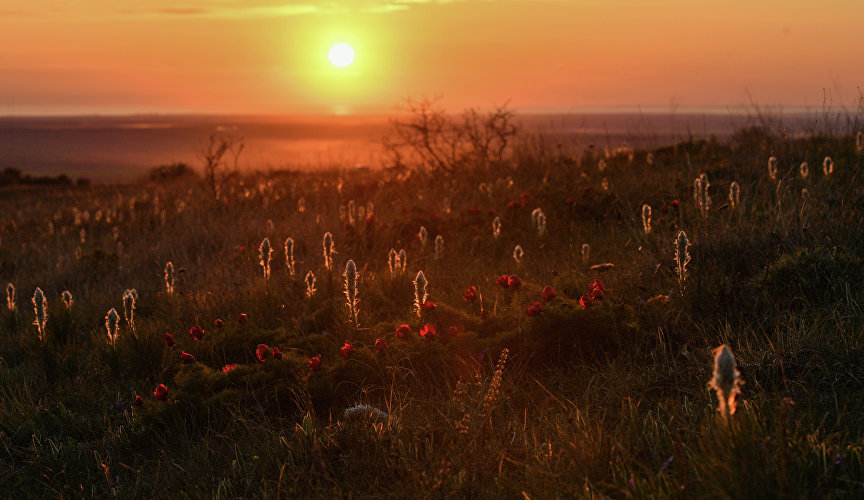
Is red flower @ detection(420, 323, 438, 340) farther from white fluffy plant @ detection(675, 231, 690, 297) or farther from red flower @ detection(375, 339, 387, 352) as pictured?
white fluffy plant @ detection(675, 231, 690, 297)

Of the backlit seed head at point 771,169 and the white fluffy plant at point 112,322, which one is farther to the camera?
the backlit seed head at point 771,169

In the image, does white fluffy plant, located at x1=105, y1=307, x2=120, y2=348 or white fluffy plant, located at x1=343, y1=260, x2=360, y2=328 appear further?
white fluffy plant, located at x1=105, y1=307, x2=120, y2=348

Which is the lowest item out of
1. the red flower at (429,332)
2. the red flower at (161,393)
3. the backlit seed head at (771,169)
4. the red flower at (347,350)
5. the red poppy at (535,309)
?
the red flower at (161,393)

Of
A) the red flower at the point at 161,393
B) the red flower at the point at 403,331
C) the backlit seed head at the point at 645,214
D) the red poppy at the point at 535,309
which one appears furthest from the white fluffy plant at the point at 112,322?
the backlit seed head at the point at 645,214

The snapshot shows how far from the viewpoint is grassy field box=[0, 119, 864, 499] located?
2.78 metres

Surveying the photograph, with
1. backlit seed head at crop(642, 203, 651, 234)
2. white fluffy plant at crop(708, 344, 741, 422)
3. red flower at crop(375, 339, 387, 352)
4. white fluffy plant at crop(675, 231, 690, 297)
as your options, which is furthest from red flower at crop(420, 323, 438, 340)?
backlit seed head at crop(642, 203, 651, 234)

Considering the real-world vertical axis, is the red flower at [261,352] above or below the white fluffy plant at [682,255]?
below

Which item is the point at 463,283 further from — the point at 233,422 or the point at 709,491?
the point at 709,491

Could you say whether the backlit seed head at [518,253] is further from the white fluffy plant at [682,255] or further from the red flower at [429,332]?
the red flower at [429,332]

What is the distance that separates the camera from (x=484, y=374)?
393 centimetres

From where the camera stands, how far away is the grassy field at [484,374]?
109 inches

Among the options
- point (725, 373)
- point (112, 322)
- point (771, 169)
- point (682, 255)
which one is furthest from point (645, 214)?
point (112, 322)

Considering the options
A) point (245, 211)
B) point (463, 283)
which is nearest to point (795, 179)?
point (463, 283)

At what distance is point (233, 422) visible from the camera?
3676mm
